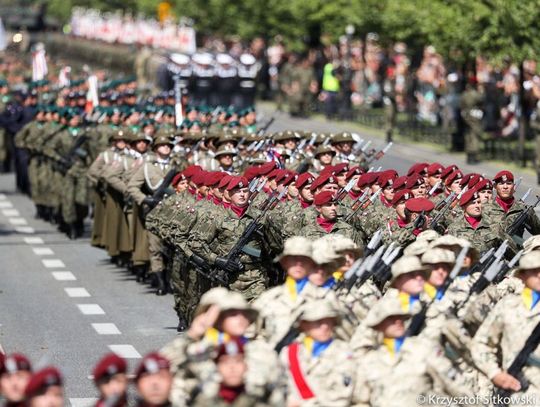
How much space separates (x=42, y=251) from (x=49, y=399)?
18563 millimetres

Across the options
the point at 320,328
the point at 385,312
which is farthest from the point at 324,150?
the point at 320,328

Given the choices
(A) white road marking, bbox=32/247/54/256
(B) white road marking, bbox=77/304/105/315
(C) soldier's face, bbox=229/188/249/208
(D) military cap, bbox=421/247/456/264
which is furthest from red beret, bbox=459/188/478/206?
(A) white road marking, bbox=32/247/54/256

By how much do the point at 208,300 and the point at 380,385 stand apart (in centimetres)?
126

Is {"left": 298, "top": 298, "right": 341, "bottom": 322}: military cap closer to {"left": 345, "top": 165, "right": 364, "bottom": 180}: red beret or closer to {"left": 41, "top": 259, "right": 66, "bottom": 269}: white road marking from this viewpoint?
{"left": 345, "top": 165, "right": 364, "bottom": 180}: red beret

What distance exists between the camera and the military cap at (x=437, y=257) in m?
14.0

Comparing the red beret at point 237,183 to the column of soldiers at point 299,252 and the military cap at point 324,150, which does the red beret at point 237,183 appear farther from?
the military cap at point 324,150

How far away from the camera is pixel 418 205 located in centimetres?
1902

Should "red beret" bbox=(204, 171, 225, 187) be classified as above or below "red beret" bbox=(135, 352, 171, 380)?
below

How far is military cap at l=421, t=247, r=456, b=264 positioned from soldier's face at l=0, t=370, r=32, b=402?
3.54 m

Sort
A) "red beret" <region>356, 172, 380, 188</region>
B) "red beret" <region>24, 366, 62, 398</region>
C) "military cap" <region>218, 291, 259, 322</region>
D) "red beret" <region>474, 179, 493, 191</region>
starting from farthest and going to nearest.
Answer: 1. "red beret" <region>356, 172, 380, 188</region>
2. "red beret" <region>474, 179, 493, 191</region>
3. "military cap" <region>218, 291, 259, 322</region>
4. "red beret" <region>24, 366, 62, 398</region>

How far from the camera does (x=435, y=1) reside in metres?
42.2

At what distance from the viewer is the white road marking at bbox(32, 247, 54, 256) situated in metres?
29.2

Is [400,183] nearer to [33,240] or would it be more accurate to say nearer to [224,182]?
[224,182]

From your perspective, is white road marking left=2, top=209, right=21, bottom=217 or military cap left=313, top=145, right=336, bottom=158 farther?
white road marking left=2, top=209, right=21, bottom=217
